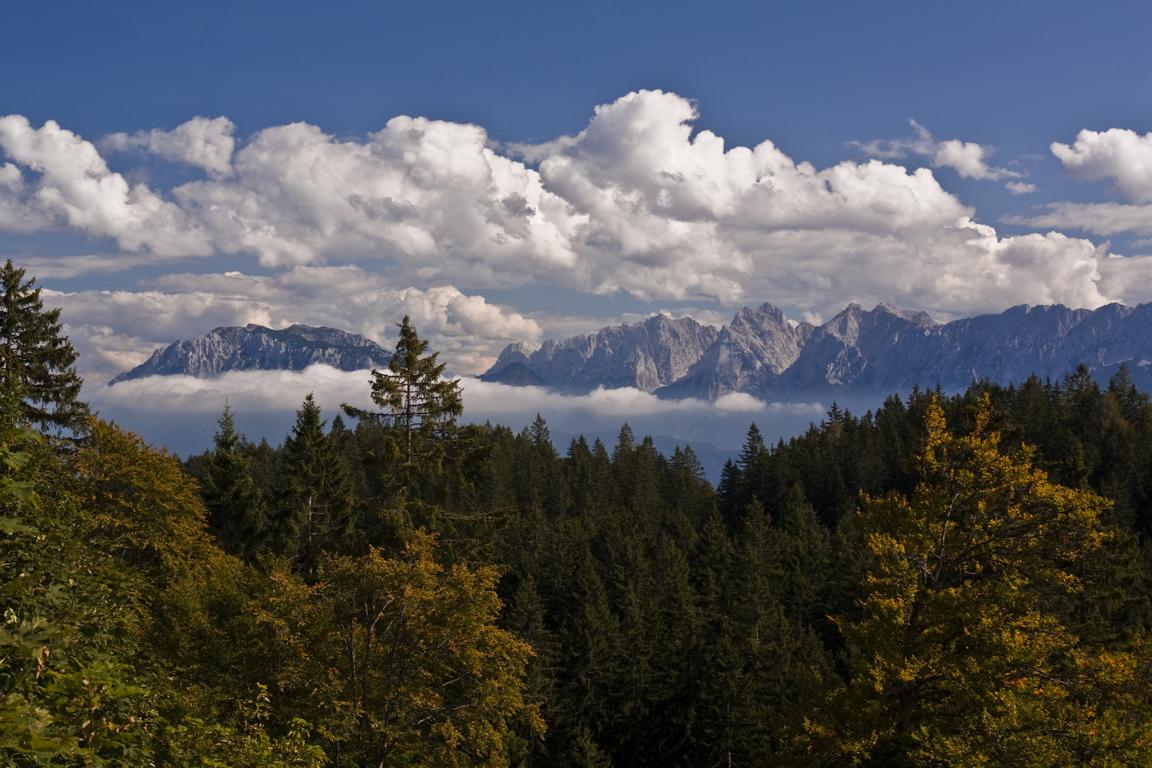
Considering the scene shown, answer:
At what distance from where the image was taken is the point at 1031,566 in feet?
62.7

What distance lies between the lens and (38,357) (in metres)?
37.2

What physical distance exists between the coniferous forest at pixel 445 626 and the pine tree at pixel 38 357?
13cm

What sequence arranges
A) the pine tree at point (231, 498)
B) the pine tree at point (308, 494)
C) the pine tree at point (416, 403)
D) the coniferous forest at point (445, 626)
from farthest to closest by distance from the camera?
the pine tree at point (231, 498) → the pine tree at point (308, 494) → the pine tree at point (416, 403) → the coniferous forest at point (445, 626)

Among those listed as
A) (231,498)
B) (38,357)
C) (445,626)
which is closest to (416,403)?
(445,626)

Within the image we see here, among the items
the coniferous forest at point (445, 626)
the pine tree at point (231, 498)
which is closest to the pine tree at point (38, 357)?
the coniferous forest at point (445, 626)

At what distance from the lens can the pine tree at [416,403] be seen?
30.4 metres

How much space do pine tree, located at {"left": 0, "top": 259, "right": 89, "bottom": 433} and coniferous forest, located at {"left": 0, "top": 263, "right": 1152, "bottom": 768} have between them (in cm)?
13

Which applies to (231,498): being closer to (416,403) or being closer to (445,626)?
(416,403)

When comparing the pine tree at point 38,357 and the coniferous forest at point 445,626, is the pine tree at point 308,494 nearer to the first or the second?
the coniferous forest at point 445,626

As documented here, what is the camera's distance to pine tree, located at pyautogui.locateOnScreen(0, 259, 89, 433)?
118 ft

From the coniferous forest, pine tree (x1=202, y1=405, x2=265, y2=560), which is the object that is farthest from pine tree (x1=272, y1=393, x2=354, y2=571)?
pine tree (x1=202, y1=405, x2=265, y2=560)

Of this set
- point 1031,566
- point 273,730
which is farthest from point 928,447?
point 273,730

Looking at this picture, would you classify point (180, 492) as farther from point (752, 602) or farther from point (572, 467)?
point (572, 467)

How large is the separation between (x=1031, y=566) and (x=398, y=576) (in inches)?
638
